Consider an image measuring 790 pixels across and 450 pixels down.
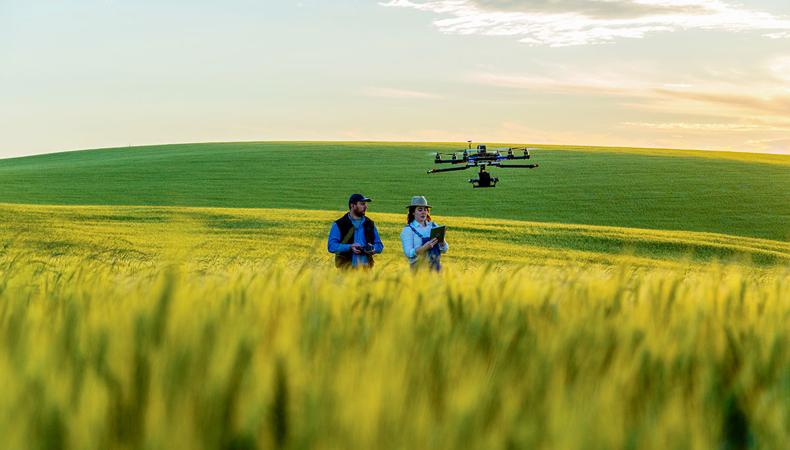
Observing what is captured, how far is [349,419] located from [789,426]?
0.90 m

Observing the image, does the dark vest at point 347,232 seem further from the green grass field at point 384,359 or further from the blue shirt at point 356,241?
the green grass field at point 384,359

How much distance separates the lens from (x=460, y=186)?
58375 millimetres

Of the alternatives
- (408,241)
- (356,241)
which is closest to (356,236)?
(356,241)

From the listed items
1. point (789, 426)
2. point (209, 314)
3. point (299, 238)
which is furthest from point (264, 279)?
point (299, 238)

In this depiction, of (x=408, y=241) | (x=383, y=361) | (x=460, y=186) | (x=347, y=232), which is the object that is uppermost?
(x=383, y=361)

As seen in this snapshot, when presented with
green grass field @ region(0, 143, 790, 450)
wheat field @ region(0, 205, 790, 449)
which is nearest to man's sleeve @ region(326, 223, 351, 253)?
green grass field @ region(0, 143, 790, 450)

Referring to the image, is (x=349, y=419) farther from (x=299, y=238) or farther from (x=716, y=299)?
(x=299, y=238)

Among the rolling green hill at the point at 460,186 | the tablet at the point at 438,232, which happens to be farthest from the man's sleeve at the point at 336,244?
the rolling green hill at the point at 460,186

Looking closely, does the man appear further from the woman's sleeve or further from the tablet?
the tablet

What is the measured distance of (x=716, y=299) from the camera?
3033 millimetres

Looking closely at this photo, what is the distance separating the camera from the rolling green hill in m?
47.1

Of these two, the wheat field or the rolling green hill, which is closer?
the wheat field

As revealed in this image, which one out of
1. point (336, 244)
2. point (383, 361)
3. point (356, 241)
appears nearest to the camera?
point (383, 361)

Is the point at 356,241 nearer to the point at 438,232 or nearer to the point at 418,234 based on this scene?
the point at 418,234
